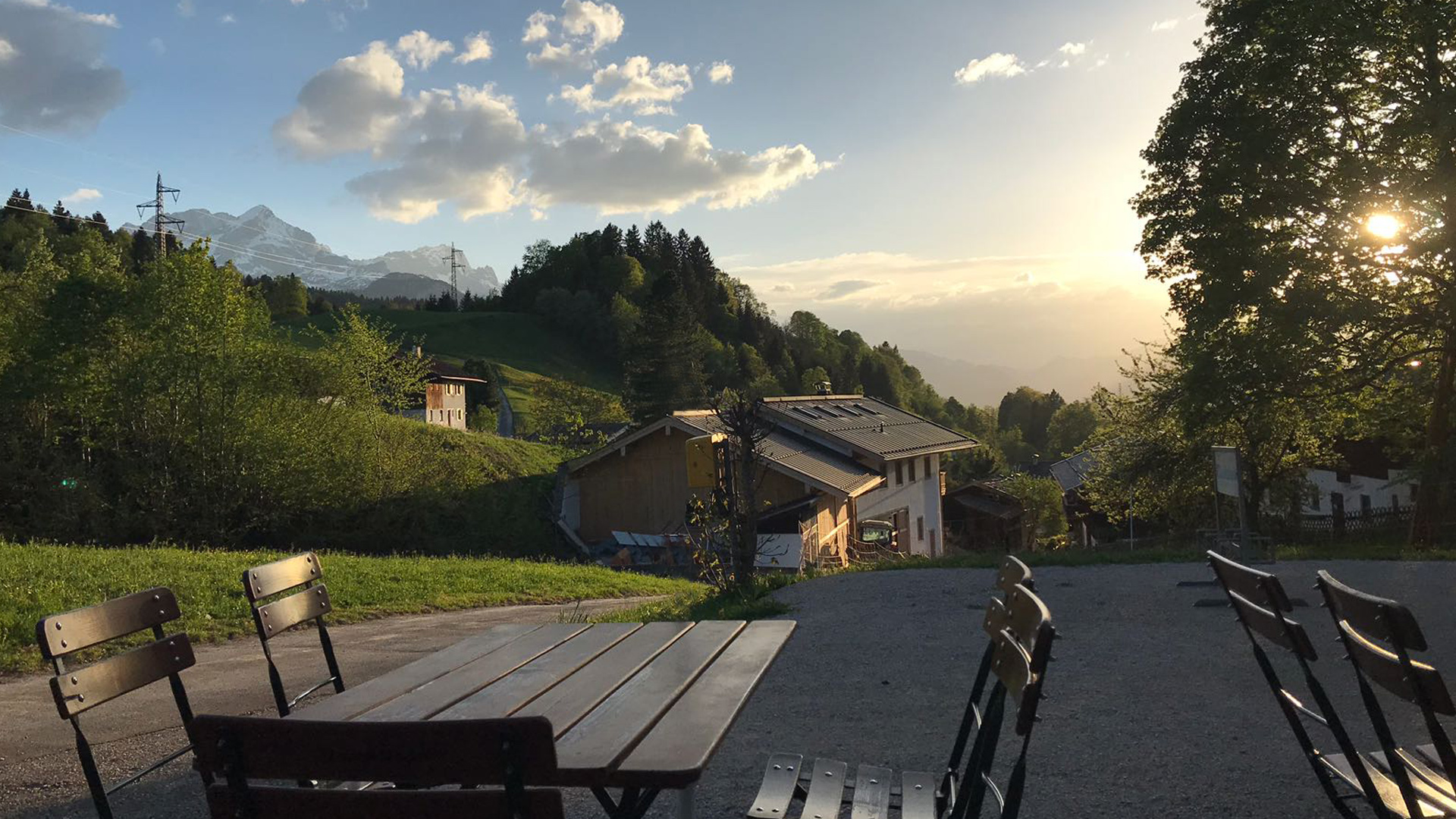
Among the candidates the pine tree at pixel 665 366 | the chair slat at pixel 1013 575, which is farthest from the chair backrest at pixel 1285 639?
the pine tree at pixel 665 366

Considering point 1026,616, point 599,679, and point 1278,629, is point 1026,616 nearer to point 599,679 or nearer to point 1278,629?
point 1278,629

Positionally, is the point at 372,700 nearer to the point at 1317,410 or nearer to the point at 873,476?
the point at 1317,410

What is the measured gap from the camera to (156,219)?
45.6m

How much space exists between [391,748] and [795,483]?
25.7 metres

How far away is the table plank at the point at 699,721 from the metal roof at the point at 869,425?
24593mm

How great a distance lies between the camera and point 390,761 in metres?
1.80

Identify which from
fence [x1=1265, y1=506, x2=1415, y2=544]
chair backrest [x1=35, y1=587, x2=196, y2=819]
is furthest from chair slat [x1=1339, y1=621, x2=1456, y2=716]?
fence [x1=1265, y1=506, x2=1415, y2=544]

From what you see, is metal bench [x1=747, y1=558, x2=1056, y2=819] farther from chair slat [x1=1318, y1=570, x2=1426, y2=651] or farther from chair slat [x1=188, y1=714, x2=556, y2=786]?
chair slat [x1=188, y1=714, x2=556, y2=786]

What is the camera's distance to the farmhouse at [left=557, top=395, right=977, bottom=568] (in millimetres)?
25625

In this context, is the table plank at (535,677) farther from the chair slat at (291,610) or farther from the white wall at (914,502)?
the white wall at (914,502)

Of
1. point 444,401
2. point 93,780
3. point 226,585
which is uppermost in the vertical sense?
point 444,401

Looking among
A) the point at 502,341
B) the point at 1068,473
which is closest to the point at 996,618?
the point at 1068,473

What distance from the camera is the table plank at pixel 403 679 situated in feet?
8.90

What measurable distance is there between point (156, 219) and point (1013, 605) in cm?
5093
